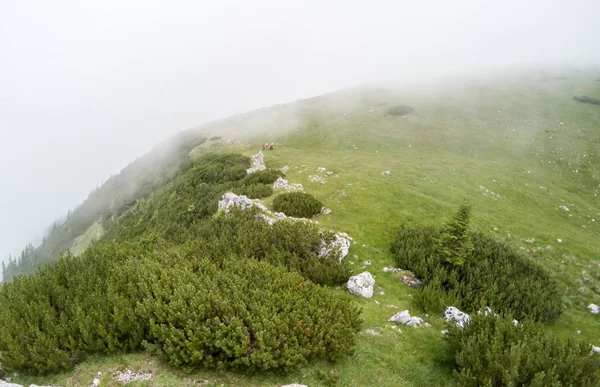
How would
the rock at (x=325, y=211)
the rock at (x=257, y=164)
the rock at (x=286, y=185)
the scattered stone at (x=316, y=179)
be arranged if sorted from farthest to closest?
the rock at (x=257, y=164) < the scattered stone at (x=316, y=179) < the rock at (x=286, y=185) < the rock at (x=325, y=211)

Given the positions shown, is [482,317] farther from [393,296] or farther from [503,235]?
[503,235]

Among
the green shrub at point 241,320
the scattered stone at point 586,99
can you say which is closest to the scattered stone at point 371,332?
the green shrub at point 241,320

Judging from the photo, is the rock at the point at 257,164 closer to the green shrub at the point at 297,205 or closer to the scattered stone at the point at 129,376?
the green shrub at the point at 297,205

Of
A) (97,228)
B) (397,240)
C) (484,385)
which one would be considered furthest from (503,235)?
(97,228)

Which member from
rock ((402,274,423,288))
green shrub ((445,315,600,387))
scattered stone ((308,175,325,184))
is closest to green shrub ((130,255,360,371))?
green shrub ((445,315,600,387))

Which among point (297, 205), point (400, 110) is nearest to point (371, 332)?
point (297, 205)

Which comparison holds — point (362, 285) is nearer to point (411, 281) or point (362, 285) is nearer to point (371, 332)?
point (411, 281)
